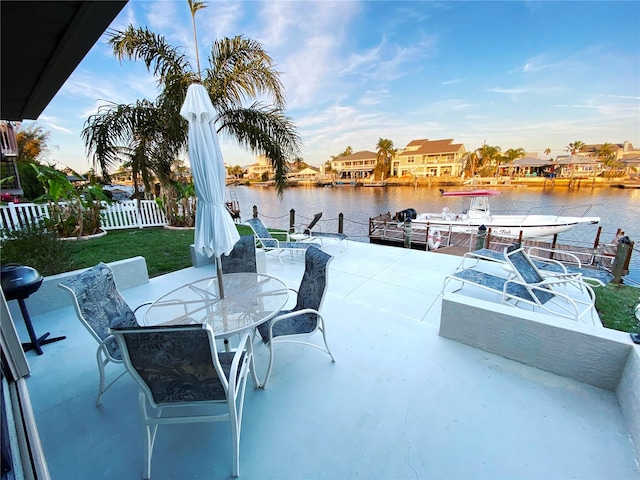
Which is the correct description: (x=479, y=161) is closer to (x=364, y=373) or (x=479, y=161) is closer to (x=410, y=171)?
(x=410, y=171)

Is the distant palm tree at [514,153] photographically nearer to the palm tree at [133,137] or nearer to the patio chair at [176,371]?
the palm tree at [133,137]

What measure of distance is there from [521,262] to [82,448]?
4.49m

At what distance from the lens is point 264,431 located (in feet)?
5.60

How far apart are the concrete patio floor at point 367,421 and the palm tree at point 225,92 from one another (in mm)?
5311

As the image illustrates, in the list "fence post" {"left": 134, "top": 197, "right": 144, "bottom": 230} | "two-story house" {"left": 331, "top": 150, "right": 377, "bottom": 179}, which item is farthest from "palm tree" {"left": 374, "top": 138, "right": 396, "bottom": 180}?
"fence post" {"left": 134, "top": 197, "right": 144, "bottom": 230}

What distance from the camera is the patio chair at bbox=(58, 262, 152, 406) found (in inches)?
73.6

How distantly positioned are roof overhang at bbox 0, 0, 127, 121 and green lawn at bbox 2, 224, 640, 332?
87.2 inches

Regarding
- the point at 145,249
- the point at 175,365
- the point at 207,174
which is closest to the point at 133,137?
the point at 145,249

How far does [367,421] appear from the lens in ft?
5.84

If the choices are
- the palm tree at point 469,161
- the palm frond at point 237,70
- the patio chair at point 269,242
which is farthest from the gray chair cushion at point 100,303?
the palm tree at point 469,161

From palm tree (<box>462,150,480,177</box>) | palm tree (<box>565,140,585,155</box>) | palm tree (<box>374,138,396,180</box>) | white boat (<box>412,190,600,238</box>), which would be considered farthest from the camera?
palm tree (<box>374,138,396,180</box>)

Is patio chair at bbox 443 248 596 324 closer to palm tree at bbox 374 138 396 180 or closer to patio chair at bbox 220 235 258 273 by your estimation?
patio chair at bbox 220 235 258 273

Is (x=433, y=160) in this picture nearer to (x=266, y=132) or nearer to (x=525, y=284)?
(x=266, y=132)

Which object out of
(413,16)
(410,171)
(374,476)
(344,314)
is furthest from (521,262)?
(410,171)
